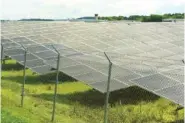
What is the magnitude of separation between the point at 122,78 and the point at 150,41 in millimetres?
13748

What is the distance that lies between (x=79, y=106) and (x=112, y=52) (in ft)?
26.0

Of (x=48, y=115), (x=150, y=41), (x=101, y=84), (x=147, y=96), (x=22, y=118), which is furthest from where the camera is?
(x=150, y=41)

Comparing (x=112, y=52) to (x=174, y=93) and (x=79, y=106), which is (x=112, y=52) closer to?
(x=79, y=106)

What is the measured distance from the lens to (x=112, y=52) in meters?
21.9

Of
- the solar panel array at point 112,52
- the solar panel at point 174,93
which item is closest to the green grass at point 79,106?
the solar panel array at point 112,52

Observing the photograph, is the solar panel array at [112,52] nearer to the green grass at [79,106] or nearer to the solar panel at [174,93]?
the solar panel at [174,93]

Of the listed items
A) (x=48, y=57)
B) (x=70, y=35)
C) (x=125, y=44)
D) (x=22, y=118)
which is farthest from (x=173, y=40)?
(x=22, y=118)

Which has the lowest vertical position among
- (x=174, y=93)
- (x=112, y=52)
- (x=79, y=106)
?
(x=79, y=106)

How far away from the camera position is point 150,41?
91.5 feet

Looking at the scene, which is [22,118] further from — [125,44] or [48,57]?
[125,44]

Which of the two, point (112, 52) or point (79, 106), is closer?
point (79, 106)

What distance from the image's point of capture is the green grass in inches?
476

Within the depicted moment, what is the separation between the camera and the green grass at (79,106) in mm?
12078

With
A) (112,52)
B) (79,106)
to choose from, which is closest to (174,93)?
(79,106)
